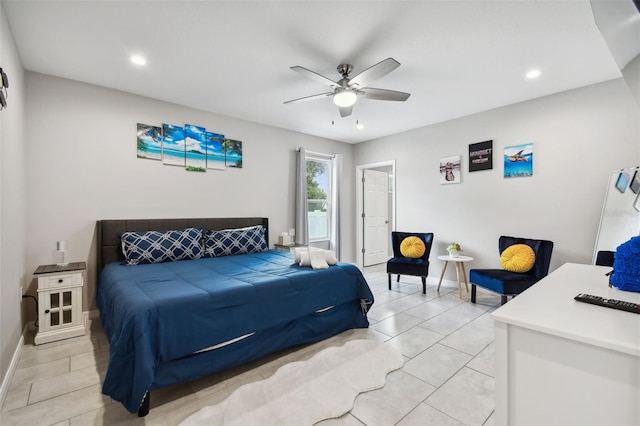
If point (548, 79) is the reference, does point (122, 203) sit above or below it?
below

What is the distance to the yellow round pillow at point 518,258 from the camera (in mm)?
3404

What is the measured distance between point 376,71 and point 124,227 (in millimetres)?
3243

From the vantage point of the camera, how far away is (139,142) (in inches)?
140

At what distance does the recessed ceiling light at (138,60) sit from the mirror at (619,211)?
5.02 metres

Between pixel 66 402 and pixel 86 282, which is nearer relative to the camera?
pixel 66 402

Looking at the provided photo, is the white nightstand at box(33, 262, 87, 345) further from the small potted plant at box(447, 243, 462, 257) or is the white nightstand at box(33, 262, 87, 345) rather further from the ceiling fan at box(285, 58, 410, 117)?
the small potted plant at box(447, 243, 462, 257)

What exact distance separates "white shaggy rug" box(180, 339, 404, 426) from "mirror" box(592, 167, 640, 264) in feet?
8.76

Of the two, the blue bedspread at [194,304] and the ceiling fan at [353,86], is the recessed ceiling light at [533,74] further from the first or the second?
the blue bedspread at [194,304]

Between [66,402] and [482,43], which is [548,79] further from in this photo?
[66,402]

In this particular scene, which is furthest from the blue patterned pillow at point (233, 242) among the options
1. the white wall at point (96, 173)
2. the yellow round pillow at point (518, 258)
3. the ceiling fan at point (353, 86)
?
the yellow round pillow at point (518, 258)

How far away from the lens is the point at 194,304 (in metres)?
1.89

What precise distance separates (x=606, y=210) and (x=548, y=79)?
5.14 feet

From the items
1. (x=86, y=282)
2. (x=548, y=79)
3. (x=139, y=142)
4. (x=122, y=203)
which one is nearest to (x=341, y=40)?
(x=548, y=79)

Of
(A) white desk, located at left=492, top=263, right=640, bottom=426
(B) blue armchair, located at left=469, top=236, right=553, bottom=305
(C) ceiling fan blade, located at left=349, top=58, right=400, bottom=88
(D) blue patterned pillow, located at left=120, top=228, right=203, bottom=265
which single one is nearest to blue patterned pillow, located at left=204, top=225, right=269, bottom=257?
(D) blue patterned pillow, located at left=120, top=228, right=203, bottom=265
